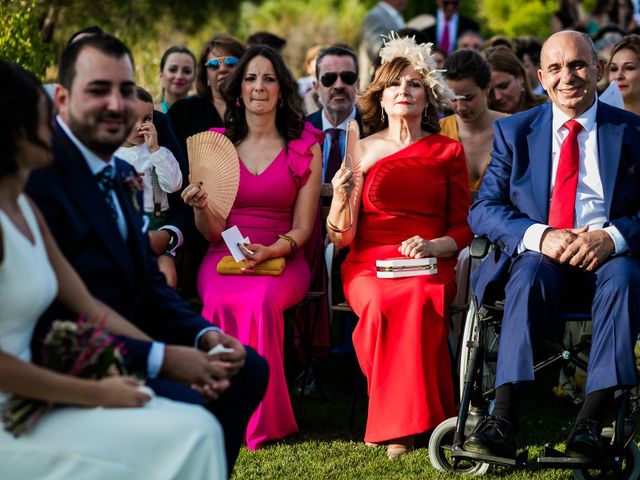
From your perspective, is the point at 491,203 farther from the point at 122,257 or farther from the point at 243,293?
the point at 122,257

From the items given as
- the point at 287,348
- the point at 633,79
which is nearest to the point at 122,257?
the point at 287,348

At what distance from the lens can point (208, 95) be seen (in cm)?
769

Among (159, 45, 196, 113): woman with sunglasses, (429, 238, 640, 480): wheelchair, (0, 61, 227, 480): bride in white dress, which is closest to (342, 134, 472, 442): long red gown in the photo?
(429, 238, 640, 480): wheelchair

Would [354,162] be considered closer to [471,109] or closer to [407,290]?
[407,290]

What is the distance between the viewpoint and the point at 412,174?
242 inches

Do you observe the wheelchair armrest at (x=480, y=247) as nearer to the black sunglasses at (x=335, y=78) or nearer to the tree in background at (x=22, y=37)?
the black sunglasses at (x=335, y=78)

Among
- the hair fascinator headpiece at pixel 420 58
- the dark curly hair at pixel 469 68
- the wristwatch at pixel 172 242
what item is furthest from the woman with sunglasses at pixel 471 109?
the wristwatch at pixel 172 242

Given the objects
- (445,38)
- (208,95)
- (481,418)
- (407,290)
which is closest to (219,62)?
(208,95)

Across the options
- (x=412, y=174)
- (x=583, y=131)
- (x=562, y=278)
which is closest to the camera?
(x=562, y=278)

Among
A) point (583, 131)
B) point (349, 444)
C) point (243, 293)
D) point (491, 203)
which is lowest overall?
point (349, 444)

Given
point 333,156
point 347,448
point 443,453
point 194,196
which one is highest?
point 333,156

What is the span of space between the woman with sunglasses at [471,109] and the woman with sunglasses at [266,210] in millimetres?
1110

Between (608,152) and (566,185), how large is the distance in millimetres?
294

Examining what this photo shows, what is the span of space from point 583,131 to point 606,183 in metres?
0.34
